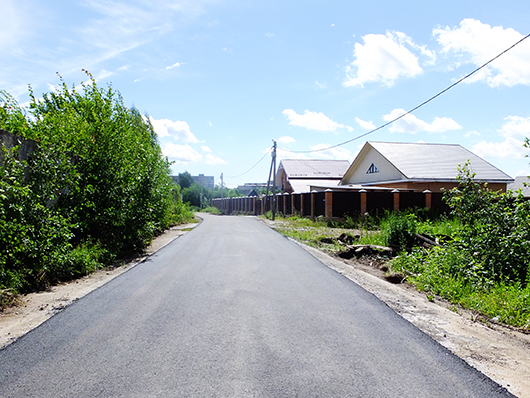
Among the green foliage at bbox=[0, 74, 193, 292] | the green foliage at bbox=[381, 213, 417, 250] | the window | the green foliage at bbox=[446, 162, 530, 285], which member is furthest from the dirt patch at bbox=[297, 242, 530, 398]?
the window

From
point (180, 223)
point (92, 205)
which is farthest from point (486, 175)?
point (92, 205)

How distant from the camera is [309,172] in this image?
4747cm

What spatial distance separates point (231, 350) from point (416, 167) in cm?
2850

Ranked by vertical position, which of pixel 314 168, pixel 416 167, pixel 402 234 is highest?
pixel 314 168

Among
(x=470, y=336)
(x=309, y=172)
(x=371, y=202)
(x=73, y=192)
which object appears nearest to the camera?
(x=470, y=336)

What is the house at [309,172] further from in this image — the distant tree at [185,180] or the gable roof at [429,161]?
the distant tree at [185,180]

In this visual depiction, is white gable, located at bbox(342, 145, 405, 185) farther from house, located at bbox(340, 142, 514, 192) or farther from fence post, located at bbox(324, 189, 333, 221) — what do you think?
fence post, located at bbox(324, 189, 333, 221)

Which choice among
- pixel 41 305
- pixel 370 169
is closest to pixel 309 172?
pixel 370 169

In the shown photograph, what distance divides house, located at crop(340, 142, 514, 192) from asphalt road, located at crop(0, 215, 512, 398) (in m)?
23.9

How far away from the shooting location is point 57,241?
24.3 ft

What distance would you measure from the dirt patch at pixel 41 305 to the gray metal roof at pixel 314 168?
38.6m

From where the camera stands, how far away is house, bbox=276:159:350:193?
148 feet

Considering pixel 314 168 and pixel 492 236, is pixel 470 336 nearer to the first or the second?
pixel 492 236

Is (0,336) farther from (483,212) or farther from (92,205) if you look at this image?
(483,212)
